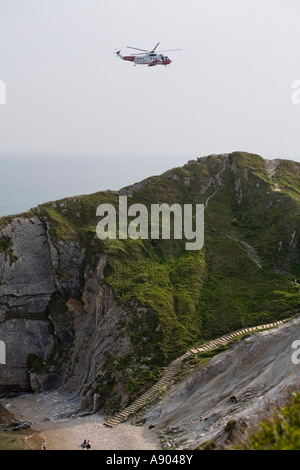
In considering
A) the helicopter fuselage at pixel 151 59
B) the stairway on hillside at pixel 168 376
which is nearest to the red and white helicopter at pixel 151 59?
the helicopter fuselage at pixel 151 59

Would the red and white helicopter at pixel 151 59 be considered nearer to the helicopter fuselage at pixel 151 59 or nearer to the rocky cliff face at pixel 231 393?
the helicopter fuselage at pixel 151 59

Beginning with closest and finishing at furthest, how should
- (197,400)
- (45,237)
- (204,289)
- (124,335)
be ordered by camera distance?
(197,400) → (124,335) → (204,289) → (45,237)

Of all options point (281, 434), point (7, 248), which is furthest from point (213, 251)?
point (281, 434)

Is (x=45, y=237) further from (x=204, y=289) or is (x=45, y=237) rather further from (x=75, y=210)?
(x=204, y=289)

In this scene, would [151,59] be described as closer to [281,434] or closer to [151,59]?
[151,59]
